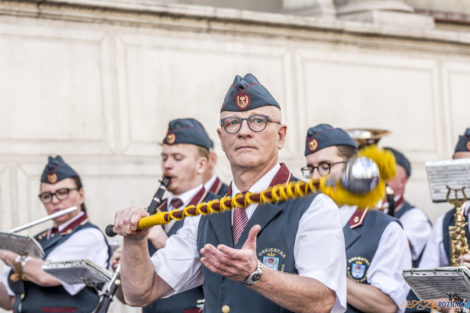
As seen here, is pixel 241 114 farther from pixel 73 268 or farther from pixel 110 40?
pixel 110 40

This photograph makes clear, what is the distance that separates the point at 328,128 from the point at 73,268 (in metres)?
1.97

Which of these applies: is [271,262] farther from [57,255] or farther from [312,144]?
[57,255]

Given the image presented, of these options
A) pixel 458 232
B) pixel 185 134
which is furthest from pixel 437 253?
pixel 185 134

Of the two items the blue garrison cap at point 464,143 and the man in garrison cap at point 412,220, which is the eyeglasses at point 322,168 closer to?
the blue garrison cap at point 464,143

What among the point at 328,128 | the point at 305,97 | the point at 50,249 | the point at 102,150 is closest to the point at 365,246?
the point at 328,128

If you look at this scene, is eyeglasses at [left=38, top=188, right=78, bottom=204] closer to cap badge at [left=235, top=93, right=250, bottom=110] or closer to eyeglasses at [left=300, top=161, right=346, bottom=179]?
eyeglasses at [left=300, top=161, right=346, bottom=179]

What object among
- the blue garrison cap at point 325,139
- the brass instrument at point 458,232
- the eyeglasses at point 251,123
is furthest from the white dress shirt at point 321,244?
the brass instrument at point 458,232

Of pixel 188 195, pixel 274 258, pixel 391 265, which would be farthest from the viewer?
pixel 188 195

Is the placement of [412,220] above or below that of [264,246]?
below

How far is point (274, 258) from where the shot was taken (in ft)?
14.1

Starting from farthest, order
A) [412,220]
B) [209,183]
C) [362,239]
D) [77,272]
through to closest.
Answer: [412,220] < [209,183] < [77,272] < [362,239]

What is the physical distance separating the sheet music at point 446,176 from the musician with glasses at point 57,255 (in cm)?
272

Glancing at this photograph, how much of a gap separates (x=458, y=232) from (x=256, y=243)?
8.20ft

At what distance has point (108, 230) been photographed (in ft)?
14.9
